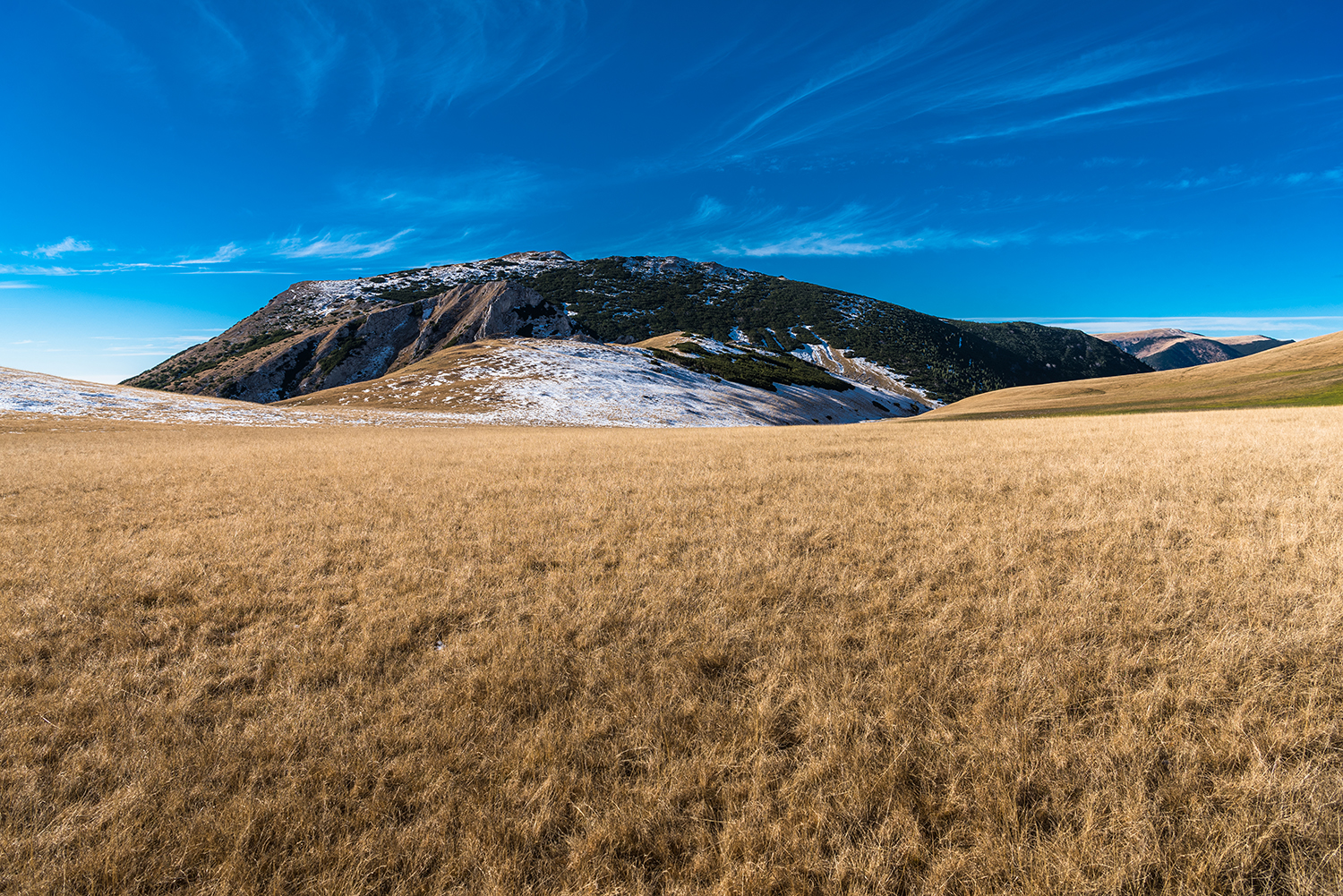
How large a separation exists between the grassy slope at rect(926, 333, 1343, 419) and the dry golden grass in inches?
1727

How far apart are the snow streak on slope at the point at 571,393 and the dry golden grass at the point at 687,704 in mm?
47436

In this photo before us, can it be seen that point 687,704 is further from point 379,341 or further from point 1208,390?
point 379,341

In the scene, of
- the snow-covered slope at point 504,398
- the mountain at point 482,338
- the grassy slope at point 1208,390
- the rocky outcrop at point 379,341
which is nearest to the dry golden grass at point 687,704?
the grassy slope at point 1208,390

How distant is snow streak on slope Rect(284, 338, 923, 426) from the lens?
58.7 m

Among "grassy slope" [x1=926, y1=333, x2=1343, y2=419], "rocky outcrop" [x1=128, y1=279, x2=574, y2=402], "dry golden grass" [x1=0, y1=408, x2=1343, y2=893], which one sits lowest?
"dry golden grass" [x1=0, y1=408, x2=1343, y2=893]

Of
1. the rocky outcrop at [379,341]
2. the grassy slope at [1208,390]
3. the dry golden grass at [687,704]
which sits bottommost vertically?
the dry golden grass at [687,704]

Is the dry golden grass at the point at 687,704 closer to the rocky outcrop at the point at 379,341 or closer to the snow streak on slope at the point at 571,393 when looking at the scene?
the snow streak on slope at the point at 571,393

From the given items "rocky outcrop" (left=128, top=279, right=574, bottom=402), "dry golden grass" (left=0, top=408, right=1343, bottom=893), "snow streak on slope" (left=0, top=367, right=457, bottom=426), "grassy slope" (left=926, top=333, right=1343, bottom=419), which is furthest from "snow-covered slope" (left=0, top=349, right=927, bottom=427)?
"dry golden grass" (left=0, top=408, right=1343, bottom=893)

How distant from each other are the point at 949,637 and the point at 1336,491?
11.1 metres

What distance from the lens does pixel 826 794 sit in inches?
129

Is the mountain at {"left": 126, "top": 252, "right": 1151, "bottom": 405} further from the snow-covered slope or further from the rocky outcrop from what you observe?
the snow-covered slope

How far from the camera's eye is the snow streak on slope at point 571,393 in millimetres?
58719

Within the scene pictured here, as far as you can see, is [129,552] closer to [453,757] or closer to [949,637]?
[453,757]

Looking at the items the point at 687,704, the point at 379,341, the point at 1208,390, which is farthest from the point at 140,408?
the point at 1208,390
